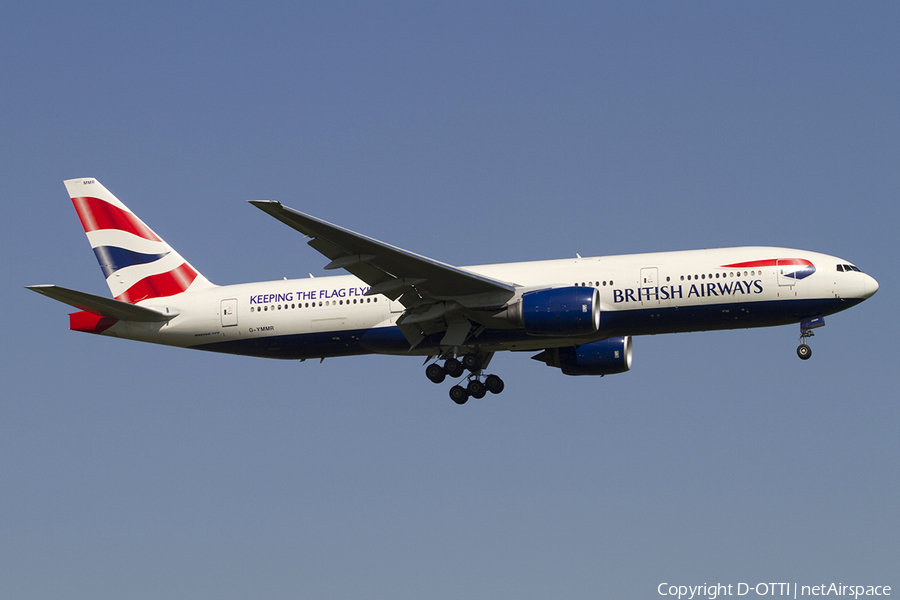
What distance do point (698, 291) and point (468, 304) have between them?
7144 mm

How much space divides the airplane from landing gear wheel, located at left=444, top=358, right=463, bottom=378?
7 cm

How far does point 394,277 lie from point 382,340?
118 inches

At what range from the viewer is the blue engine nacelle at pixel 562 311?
3278cm

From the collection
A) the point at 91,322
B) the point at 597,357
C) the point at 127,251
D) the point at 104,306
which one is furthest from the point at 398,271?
the point at 127,251

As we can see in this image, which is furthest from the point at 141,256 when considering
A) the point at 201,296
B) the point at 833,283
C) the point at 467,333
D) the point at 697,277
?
the point at 833,283

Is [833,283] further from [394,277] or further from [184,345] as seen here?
[184,345]

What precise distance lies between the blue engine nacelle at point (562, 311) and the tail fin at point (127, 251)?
12.7 meters

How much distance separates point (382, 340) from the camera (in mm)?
36219

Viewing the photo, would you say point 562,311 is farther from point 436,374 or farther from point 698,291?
point 436,374

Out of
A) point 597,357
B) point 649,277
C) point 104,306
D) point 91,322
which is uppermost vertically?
point 649,277

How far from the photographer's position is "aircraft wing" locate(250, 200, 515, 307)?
103 feet

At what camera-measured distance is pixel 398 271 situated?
33656 mm

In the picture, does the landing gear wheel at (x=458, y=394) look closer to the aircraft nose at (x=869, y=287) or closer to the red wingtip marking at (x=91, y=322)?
the red wingtip marking at (x=91, y=322)

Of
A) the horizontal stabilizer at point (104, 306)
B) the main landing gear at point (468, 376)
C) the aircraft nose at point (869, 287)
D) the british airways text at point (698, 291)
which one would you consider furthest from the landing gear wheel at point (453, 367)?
the aircraft nose at point (869, 287)
